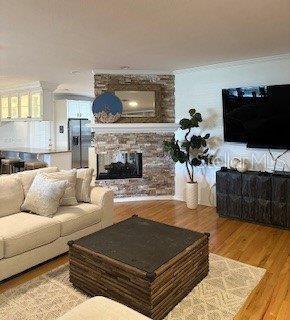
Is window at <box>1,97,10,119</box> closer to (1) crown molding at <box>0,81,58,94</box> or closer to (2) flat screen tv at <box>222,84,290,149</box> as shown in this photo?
(1) crown molding at <box>0,81,58,94</box>

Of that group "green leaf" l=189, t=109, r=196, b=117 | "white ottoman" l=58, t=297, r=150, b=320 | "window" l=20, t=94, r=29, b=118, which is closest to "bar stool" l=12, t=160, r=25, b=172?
"window" l=20, t=94, r=29, b=118

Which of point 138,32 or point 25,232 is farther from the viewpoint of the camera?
point 138,32

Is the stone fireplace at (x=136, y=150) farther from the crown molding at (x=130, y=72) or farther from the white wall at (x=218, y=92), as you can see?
the white wall at (x=218, y=92)

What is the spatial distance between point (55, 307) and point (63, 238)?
2.95 ft

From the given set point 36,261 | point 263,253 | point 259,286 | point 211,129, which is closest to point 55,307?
point 36,261

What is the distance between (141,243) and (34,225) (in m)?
1.11

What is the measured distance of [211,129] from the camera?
5.04 metres

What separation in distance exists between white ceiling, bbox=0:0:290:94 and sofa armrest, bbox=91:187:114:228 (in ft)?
6.14

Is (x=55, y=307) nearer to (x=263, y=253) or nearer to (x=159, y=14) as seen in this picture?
(x=263, y=253)

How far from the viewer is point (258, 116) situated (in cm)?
426

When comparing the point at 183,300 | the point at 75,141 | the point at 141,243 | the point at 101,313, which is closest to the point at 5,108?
the point at 75,141

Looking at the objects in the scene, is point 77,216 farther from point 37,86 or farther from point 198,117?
point 37,86

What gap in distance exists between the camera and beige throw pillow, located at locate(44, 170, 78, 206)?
3381 mm

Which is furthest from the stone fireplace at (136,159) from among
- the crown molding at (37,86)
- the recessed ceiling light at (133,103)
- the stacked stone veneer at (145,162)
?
the crown molding at (37,86)
